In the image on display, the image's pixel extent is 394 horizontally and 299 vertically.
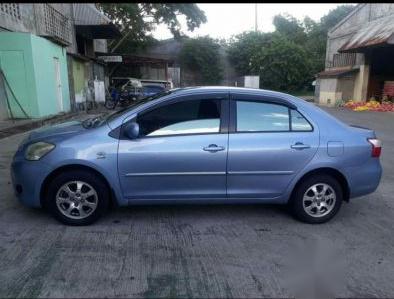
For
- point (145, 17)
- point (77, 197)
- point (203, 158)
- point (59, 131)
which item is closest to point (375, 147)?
point (203, 158)

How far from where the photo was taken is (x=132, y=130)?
4246 millimetres

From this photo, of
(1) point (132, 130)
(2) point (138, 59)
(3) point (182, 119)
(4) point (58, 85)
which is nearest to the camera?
(1) point (132, 130)

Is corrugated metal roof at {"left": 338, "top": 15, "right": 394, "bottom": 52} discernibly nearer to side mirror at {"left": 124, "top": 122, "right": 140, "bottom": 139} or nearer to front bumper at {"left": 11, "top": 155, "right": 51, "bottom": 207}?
side mirror at {"left": 124, "top": 122, "right": 140, "bottom": 139}

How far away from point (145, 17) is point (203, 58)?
8015 mm

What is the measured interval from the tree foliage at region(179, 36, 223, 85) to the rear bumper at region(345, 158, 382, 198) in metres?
37.3

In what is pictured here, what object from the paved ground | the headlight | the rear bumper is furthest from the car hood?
the rear bumper

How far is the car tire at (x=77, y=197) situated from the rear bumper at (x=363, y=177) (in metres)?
2.87

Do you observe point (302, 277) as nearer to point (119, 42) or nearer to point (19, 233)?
point (19, 233)

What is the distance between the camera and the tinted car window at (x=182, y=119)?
4414 mm

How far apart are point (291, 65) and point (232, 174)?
37608 mm

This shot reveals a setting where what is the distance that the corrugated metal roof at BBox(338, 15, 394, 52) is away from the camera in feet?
71.5

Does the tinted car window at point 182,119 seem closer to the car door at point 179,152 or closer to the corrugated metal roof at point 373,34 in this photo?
the car door at point 179,152

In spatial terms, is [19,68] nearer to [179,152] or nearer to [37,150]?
[37,150]

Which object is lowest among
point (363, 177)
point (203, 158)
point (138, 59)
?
point (363, 177)
